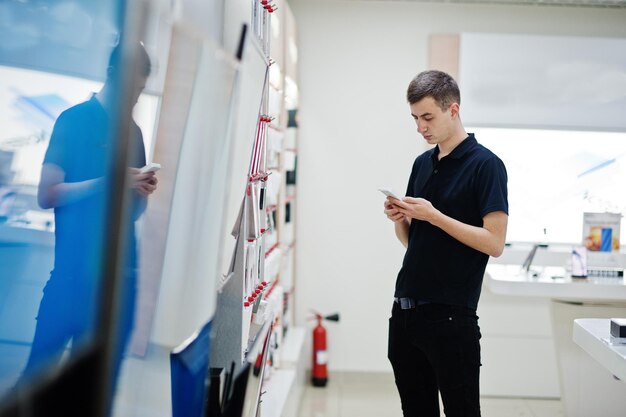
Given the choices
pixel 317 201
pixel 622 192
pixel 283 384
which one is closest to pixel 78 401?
pixel 283 384

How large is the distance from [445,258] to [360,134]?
259 centimetres

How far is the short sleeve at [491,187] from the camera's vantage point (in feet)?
6.92

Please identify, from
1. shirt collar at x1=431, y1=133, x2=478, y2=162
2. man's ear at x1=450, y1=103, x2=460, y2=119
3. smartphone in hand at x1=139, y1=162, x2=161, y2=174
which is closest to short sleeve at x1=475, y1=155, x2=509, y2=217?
shirt collar at x1=431, y1=133, x2=478, y2=162

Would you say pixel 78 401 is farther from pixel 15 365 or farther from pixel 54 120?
pixel 54 120

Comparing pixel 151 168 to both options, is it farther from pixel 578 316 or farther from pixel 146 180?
pixel 578 316

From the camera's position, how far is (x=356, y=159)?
470 centimetres

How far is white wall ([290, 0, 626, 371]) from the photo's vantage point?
4613 mm

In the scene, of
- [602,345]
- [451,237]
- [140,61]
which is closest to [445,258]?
[451,237]

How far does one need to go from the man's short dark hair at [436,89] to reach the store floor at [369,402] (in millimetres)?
2390

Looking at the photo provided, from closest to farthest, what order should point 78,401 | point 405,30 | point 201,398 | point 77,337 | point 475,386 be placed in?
point 78,401 < point 77,337 < point 201,398 < point 475,386 < point 405,30

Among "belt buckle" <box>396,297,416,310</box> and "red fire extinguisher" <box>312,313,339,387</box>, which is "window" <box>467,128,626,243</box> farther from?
"belt buckle" <box>396,297,416,310</box>

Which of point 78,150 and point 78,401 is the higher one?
point 78,150

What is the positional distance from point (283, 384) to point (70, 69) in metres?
2.77

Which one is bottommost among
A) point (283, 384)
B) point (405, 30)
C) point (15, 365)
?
point (283, 384)
